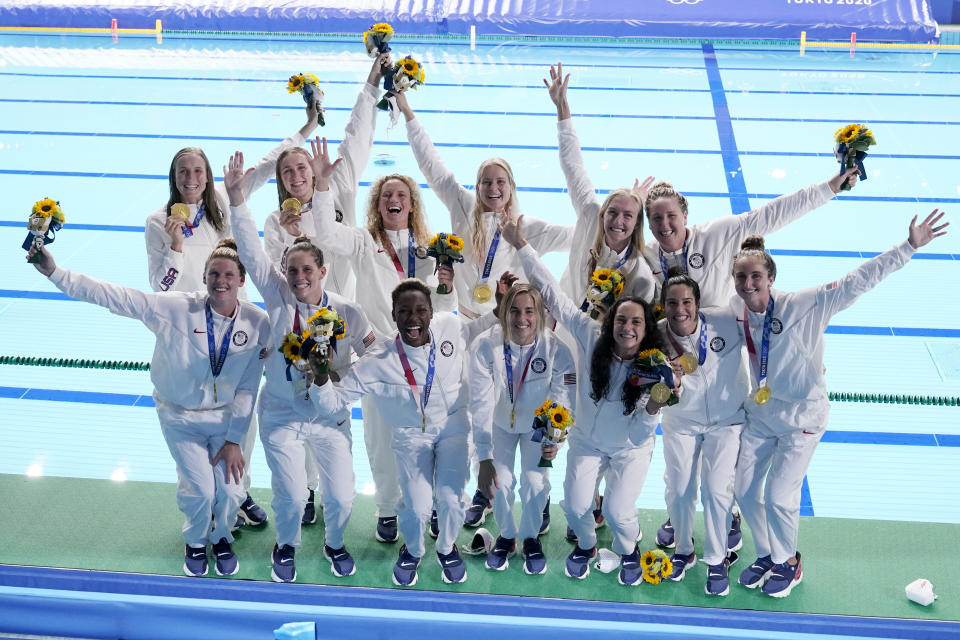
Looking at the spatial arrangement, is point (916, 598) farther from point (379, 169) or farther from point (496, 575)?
point (379, 169)

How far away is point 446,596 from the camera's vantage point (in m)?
3.56

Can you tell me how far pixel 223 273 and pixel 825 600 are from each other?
2650 millimetres

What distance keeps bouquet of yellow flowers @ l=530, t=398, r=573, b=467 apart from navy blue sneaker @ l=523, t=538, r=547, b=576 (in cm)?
58

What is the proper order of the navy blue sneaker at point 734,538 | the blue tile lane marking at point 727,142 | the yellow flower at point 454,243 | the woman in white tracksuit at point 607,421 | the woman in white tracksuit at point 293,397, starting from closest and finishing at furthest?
the woman in white tracksuit at point 607,421 < the woman in white tracksuit at point 293,397 < the yellow flower at point 454,243 < the navy blue sneaker at point 734,538 < the blue tile lane marking at point 727,142

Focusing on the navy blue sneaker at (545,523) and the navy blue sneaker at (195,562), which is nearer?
the navy blue sneaker at (195,562)

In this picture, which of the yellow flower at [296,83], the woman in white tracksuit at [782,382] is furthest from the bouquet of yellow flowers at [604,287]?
the yellow flower at [296,83]

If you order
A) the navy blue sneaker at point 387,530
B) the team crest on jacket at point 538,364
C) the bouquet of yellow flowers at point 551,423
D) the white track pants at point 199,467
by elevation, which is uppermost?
the team crest on jacket at point 538,364

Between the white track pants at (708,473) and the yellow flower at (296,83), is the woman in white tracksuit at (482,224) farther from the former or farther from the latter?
the white track pants at (708,473)

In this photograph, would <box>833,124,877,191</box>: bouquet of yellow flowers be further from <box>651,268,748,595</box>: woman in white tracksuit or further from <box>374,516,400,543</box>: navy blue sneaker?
<box>374,516,400,543</box>: navy blue sneaker

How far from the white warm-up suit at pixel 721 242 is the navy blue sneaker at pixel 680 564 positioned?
1050 millimetres

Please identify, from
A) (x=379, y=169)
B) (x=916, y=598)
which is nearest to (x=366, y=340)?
(x=916, y=598)

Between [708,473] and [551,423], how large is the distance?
0.72 meters

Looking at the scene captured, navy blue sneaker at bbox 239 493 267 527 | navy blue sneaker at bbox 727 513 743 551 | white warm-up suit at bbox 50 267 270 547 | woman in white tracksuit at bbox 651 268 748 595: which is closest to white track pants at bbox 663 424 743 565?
woman in white tracksuit at bbox 651 268 748 595

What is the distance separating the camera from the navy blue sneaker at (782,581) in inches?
147
